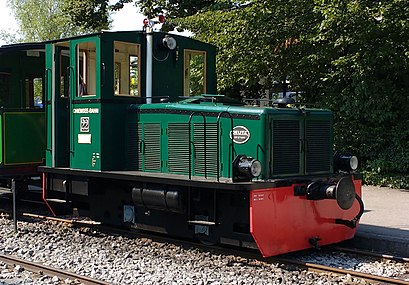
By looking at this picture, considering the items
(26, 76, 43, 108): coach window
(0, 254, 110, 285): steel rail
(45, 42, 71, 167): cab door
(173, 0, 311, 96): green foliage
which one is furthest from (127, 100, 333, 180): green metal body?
(173, 0, 311, 96): green foliage

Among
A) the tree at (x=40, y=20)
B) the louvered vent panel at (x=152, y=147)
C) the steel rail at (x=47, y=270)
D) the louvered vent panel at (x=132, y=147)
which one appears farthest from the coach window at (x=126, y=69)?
the tree at (x=40, y=20)

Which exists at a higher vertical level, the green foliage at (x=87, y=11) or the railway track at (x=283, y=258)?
the green foliage at (x=87, y=11)

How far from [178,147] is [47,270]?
233cm

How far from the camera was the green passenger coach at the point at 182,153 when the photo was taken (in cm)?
706

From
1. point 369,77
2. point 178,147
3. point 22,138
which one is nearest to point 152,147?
point 178,147

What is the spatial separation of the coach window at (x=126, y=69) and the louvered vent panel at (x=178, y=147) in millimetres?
1029

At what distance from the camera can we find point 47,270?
22.4 ft

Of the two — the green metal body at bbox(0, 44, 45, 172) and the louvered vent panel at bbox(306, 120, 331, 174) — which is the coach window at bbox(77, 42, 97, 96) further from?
the louvered vent panel at bbox(306, 120, 331, 174)

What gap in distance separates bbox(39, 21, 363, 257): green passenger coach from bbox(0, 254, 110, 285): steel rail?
61.6 inches

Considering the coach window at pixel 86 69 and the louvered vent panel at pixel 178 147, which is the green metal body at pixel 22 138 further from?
the louvered vent panel at pixel 178 147

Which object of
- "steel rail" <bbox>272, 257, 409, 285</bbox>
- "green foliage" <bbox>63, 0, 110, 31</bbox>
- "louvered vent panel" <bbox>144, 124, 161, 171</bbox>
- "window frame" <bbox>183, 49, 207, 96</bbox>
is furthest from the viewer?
"green foliage" <bbox>63, 0, 110, 31</bbox>

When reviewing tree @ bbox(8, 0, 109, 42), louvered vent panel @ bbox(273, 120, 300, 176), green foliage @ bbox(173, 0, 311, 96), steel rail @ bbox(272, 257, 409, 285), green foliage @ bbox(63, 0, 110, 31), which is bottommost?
steel rail @ bbox(272, 257, 409, 285)

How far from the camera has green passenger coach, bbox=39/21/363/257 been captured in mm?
7062

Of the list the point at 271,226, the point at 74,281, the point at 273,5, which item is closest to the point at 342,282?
the point at 271,226
